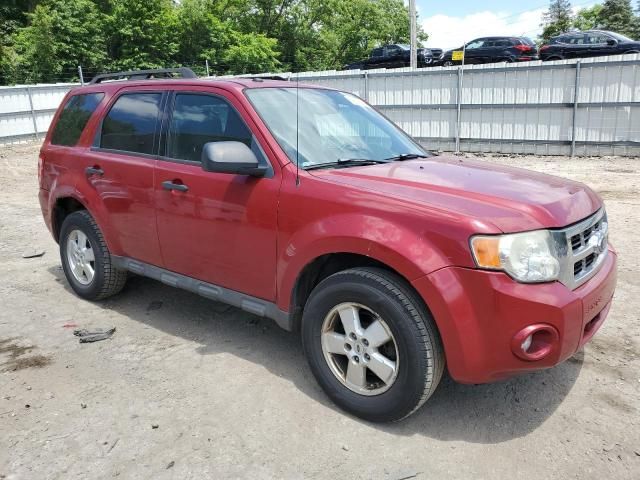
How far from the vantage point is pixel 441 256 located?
262 centimetres

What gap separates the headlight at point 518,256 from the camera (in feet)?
8.33

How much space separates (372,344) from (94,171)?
→ 9.43ft

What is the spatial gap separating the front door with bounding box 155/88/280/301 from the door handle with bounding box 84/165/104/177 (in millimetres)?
731

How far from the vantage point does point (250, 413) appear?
3141 mm

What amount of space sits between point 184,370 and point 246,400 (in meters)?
0.61

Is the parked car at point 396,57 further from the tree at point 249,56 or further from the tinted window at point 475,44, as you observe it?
the tree at point 249,56

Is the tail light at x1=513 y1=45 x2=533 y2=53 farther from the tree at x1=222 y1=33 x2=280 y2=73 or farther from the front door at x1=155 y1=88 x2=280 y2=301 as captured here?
the front door at x1=155 y1=88 x2=280 y2=301

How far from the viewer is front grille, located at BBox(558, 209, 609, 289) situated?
2.68m

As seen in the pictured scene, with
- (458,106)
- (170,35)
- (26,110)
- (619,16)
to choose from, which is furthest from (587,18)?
(26,110)

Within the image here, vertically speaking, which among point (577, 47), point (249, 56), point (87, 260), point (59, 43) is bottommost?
point (87, 260)

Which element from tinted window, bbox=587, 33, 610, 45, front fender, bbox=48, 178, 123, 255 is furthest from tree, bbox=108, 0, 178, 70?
front fender, bbox=48, 178, 123, 255

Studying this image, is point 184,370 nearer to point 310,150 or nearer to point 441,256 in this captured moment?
point 310,150

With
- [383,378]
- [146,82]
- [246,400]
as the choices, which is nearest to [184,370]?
[246,400]

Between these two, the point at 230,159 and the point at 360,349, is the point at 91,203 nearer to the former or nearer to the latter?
the point at 230,159
